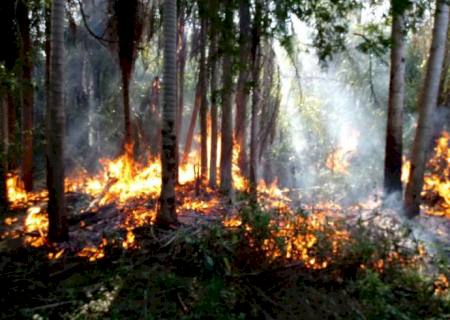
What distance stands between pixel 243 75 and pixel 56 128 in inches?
189

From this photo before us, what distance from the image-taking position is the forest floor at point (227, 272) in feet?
16.0

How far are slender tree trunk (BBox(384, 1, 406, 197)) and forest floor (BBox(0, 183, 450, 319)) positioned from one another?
2.48 meters

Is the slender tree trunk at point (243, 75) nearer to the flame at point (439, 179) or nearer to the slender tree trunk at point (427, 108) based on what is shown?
the slender tree trunk at point (427, 108)

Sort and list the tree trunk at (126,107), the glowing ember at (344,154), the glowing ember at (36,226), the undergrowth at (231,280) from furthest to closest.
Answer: the glowing ember at (344,154)
the tree trunk at (126,107)
the glowing ember at (36,226)
the undergrowth at (231,280)

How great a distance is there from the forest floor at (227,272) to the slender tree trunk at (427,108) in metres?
2.16

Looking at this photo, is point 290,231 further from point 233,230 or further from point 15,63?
point 15,63

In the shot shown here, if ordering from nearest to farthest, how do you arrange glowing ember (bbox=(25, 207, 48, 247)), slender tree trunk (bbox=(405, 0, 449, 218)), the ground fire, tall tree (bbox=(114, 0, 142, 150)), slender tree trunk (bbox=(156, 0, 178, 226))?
the ground fire < slender tree trunk (bbox=(156, 0, 178, 226)) < glowing ember (bbox=(25, 207, 48, 247)) < slender tree trunk (bbox=(405, 0, 449, 218)) < tall tree (bbox=(114, 0, 142, 150))

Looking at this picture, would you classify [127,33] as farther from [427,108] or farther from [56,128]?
[427,108]

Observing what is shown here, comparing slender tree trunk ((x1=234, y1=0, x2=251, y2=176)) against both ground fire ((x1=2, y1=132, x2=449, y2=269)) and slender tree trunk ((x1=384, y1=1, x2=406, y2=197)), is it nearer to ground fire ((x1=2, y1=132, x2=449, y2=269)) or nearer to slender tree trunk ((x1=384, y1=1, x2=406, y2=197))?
ground fire ((x1=2, y1=132, x2=449, y2=269))

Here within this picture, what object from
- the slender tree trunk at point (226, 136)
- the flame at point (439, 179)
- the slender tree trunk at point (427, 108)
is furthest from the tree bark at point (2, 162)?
the flame at point (439, 179)

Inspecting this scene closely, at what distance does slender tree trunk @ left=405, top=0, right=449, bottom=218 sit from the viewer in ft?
27.0

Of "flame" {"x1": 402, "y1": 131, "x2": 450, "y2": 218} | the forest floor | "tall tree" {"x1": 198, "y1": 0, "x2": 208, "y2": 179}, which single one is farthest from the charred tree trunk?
"flame" {"x1": 402, "y1": 131, "x2": 450, "y2": 218}

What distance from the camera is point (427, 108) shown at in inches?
331

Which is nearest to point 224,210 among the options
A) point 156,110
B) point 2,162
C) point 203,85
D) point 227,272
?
point 227,272
